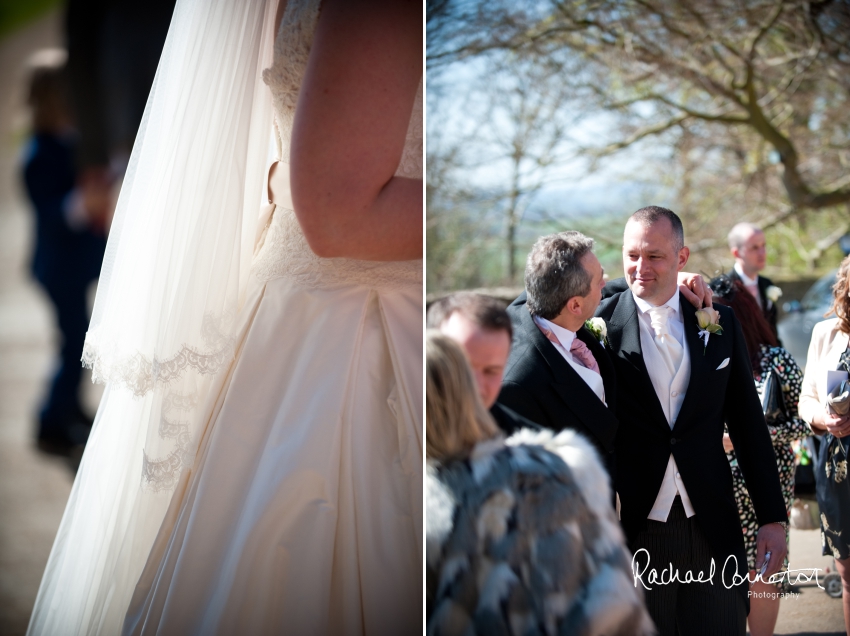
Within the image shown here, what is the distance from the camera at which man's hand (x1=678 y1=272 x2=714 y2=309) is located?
137 cm

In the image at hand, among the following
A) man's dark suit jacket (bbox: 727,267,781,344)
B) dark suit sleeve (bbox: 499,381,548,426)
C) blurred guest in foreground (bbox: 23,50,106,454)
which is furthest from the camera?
blurred guest in foreground (bbox: 23,50,106,454)

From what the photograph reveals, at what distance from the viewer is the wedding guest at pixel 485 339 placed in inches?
50.3

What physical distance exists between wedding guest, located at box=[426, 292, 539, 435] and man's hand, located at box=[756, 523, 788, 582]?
0.60 meters

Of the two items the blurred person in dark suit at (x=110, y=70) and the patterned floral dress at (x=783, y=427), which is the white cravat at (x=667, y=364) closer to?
the patterned floral dress at (x=783, y=427)

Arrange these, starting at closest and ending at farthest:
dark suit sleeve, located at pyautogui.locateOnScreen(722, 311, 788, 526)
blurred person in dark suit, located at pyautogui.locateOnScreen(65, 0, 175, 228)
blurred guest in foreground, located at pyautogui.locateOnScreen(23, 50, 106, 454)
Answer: dark suit sleeve, located at pyautogui.locateOnScreen(722, 311, 788, 526) < blurred person in dark suit, located at pyautogui.locateOnScreen(65, 0, 175, 228) < blurred guest in foreground, located at pyautogui.locateOnScreen(23, 50, 106, 454)

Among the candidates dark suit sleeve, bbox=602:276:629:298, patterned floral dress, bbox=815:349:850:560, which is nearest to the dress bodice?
dark suit sleeve, bbox=602:276:629:298

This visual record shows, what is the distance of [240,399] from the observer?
4.42ft

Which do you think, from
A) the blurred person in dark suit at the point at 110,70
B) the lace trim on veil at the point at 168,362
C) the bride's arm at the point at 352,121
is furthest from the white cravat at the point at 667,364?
the blurred person in dark suit at the point at 110,70

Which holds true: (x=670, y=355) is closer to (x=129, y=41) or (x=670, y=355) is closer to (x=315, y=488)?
(x=315, y=488)

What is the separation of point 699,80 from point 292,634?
167cm

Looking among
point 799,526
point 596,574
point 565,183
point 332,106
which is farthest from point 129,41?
point 799,526

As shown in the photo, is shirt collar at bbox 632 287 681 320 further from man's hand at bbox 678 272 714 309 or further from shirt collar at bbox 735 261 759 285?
shirt collar at bbox 735 261 759 285

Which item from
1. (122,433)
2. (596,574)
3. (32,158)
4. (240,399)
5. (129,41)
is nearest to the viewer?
(596,574)

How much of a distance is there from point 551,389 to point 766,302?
669 millimetres
